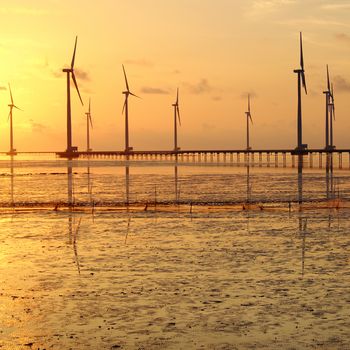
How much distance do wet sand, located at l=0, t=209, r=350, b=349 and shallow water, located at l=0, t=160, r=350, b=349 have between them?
3cm

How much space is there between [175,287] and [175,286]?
0.36 ft

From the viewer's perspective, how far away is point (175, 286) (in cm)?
1514

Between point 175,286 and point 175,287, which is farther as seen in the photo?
point 175,286

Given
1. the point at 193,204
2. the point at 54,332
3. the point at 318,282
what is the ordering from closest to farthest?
the point at 54,332 < the point at 318,282 < the point at 193,204

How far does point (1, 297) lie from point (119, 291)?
8.82 feet

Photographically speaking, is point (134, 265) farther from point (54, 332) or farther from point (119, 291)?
point (54, 332)

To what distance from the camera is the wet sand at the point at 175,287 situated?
11.2 meters

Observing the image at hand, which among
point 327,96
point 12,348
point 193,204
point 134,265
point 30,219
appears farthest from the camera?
point 327,96

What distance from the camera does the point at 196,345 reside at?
35.1ft

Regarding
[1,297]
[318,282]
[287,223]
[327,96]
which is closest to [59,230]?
[287,223]

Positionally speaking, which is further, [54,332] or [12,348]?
[54,332]

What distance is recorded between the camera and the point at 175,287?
15.0 meters

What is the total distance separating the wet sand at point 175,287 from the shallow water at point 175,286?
0.09ft

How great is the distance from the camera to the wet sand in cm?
1125
